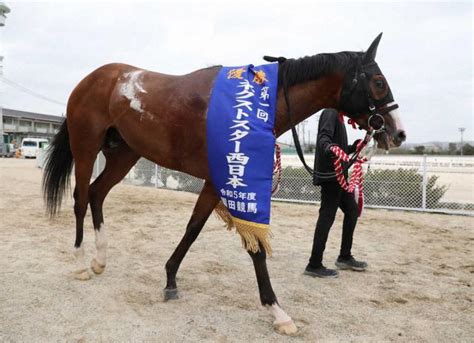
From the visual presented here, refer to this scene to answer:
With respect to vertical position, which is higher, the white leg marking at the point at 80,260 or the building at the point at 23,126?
the building at the point at 23,126

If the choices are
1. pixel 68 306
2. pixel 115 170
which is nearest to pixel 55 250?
pixel 115 170

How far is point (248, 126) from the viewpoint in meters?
2.39

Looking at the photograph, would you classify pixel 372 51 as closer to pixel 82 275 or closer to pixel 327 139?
pixel 327 139

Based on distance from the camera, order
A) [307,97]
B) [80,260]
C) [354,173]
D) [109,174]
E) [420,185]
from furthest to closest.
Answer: [420,185]
[109,174]
[354,173]
[80,260]
[307,97]

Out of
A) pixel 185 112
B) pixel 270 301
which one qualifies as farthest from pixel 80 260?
pixel 270 301

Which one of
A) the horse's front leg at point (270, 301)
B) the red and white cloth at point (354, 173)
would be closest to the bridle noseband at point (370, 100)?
the red and white cloth at point (354, 173)

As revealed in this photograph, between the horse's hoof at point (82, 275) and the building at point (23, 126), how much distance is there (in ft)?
156

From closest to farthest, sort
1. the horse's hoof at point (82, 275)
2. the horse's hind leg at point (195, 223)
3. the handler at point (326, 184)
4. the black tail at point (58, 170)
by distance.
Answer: the horse's hind leg at point (195, 223), the horse's hoof at point (82, 275), the handler at point (326, 184), the black tail at point (58, 170)

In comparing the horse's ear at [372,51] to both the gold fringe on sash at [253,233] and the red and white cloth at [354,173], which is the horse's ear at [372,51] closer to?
the red and white cloth at [354,173]

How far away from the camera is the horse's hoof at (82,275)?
10.6 ft

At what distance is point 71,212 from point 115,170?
3.26 metres

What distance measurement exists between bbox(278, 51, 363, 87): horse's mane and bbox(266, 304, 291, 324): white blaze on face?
1.48 m

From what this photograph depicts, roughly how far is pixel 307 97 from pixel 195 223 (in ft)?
4.00

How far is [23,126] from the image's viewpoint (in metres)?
51.7
